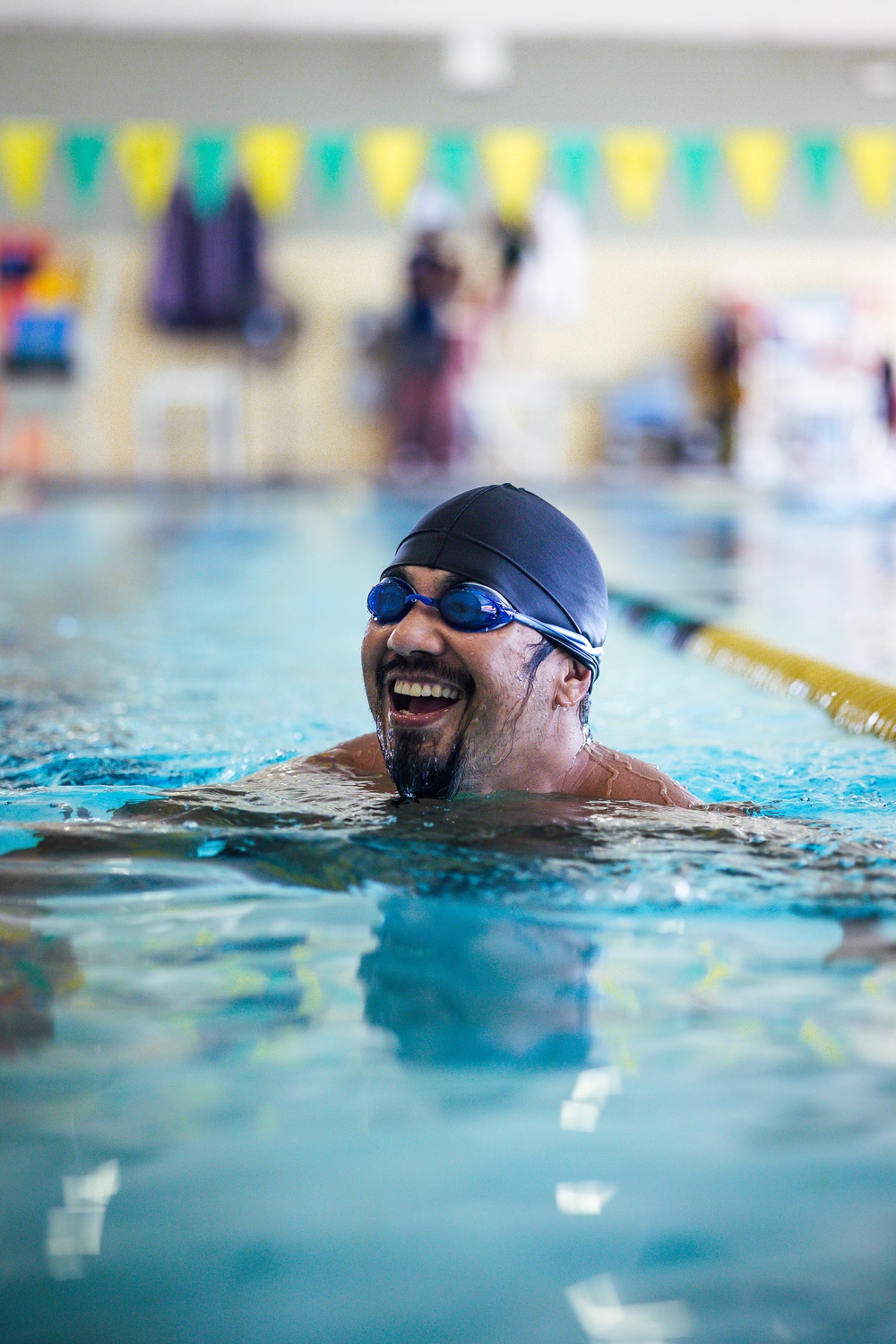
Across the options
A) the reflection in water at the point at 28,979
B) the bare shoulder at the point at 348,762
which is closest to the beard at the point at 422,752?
the bare shoulder at the point at 348,762

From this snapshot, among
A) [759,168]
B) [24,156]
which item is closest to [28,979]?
[24,156]

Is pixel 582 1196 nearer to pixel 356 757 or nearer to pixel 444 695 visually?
pixel 444 695

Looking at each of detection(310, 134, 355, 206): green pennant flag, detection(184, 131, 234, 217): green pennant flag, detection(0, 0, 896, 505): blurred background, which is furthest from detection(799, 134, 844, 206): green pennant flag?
detection(184, 131, 234, 217): green pennant flag

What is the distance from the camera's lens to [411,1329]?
0.84 meters

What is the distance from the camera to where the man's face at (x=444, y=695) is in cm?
183

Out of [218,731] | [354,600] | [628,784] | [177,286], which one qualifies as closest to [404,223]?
[177,286]

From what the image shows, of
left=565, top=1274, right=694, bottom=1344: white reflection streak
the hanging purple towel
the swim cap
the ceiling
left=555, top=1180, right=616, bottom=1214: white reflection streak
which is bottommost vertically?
left=565, top=1274, right=694, bottom=1344: white reflection streak

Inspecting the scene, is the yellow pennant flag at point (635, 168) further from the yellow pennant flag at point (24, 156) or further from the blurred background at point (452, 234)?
the yellow pennant flag at point (24, 156)

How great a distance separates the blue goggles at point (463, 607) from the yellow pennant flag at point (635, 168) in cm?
1250

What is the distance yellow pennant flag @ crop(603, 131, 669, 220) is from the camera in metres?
13.6

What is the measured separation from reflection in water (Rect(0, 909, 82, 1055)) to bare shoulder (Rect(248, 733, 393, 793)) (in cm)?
74

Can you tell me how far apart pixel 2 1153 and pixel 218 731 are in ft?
6.52

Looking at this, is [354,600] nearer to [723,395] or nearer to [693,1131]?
[693,1131]

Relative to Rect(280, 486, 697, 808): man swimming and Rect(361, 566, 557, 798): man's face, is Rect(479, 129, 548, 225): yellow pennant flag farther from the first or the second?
Rect(361, 566, 557, 798): man's face
